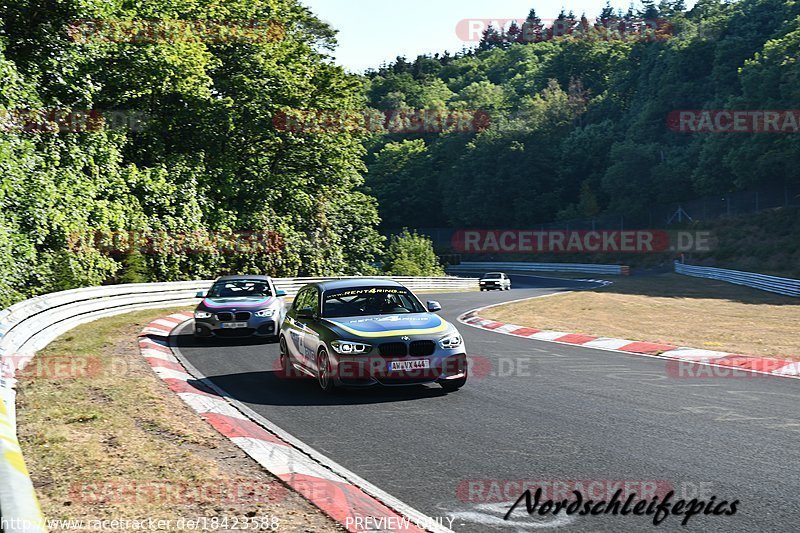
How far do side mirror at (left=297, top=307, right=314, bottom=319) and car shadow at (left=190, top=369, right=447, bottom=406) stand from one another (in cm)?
89

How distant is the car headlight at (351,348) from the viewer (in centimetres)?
1034

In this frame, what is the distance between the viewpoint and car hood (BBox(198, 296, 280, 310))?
1748cm

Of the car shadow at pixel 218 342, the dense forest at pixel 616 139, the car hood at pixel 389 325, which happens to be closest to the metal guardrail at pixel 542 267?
the dense forest at pixel 616 139

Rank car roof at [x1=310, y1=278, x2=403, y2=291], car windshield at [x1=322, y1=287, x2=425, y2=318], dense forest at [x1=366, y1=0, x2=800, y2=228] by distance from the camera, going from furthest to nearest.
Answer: dense forest at [x1=366, y1=0, x2=800, y2=228] → car roof at [x1=310, y1=278, x2=403, y2=291] → car windshield at [x1=322, y1=287, x2=425, y2=318]

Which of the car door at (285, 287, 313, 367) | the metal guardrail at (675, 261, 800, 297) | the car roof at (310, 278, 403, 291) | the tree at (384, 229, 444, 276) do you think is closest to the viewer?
the car door at (285, 287, 313, 367)

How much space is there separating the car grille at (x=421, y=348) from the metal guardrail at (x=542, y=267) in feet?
218

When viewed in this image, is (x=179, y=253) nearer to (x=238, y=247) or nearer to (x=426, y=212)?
(x=238, y=247)

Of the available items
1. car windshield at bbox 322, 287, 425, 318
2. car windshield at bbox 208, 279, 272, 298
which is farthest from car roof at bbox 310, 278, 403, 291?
car windshield at bbox 208, 279, 272, 298

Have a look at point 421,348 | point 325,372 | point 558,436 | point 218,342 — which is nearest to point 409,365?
point 421,348

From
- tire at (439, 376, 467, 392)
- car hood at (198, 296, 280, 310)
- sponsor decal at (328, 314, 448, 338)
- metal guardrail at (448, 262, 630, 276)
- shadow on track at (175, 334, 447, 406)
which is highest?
sponsor decal at (328, 314, 448, 338)

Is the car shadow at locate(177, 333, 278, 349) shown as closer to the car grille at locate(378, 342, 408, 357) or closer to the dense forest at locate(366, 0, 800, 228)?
the car grille at locate(378, 342, 408, 357)

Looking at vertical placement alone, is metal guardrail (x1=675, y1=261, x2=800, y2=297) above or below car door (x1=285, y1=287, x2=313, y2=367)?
below

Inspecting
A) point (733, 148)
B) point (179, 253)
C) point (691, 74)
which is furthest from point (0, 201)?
point (691, 74)

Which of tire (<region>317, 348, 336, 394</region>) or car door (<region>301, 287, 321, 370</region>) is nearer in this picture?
tire (<region>317, 348, 336, 394</region>)
